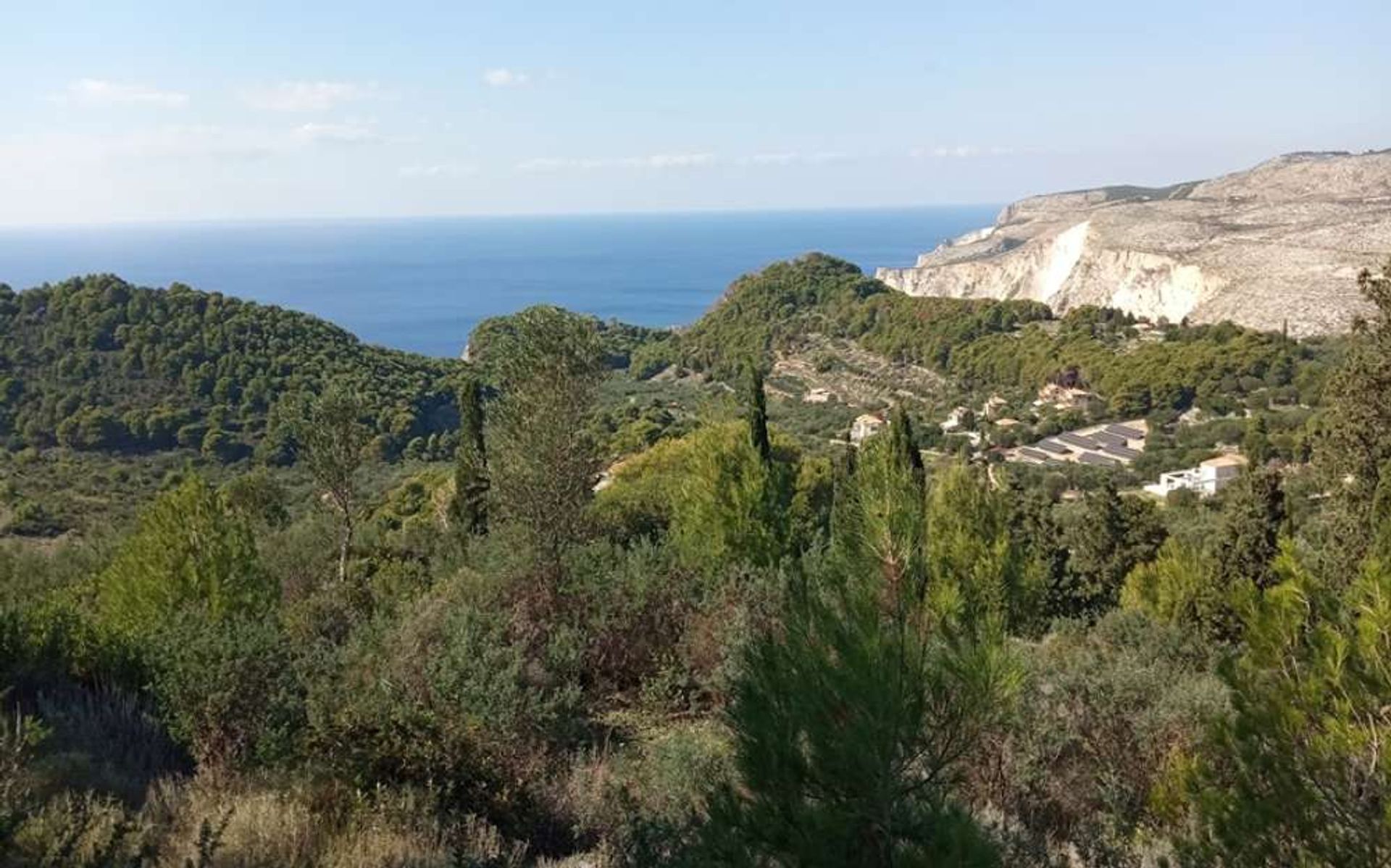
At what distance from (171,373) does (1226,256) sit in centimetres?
7103

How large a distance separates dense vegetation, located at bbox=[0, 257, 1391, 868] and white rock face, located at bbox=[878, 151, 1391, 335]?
44.0 m

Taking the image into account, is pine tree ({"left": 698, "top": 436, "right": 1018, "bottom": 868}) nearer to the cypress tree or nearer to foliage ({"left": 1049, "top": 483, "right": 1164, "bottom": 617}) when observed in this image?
the cypress tree

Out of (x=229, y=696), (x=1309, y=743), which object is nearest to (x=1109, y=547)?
(x=1309, y=743)

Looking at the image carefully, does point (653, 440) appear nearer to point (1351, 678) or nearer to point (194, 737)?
point (194, 737)

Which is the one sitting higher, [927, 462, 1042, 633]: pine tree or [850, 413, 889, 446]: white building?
[927, 462, 1042, 633]: pine tree

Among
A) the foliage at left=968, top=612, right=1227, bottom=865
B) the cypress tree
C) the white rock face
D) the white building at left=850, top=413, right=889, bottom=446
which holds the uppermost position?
the white rock face

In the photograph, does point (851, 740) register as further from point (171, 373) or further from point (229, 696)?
point (171, 373)

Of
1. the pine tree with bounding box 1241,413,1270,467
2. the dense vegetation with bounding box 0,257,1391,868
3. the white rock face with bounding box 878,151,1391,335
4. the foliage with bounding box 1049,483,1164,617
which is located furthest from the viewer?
the white rock face with bounding box 878,151,1391,335

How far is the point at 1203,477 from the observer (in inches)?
1470

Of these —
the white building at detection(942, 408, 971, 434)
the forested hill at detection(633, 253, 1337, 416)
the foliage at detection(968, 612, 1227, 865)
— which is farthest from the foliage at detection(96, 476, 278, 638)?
the forested hill at detection(633, 253, 1337, 416)

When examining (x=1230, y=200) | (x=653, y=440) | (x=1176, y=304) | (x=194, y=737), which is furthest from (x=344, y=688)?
(x=1230, y=200)

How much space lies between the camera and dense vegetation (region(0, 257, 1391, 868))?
12.2 ft

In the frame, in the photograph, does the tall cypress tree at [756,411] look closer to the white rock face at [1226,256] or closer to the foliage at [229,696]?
the foliage at [229,696]

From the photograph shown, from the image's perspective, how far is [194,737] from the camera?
6.54m
